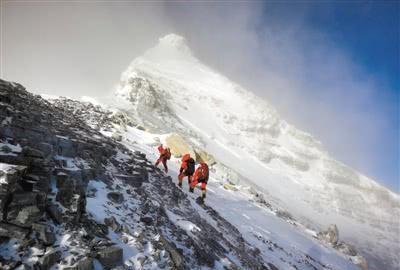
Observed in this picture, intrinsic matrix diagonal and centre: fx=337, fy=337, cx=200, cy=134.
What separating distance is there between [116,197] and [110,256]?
294cm

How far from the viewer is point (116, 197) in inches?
384

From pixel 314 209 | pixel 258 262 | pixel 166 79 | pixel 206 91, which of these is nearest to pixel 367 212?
pixel 314 209

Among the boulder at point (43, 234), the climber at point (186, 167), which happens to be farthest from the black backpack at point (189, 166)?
the boulder at point (43, 234)

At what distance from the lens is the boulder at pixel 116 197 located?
9.64m

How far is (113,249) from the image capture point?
7113mm

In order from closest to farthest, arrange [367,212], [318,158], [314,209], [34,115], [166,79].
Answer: [34,115] → [314,209] → [166,79] → [367,212] → [318,158]

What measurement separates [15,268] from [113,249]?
1919 millimetres

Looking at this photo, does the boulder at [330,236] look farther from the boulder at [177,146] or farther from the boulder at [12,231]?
the boulder at [12,231]

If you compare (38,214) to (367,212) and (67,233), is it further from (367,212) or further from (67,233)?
(367,212)

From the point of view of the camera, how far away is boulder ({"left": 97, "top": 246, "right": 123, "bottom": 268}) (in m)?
6.84

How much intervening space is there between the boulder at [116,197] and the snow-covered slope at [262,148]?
31131mm

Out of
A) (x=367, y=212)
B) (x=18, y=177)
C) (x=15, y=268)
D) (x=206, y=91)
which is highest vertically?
(x=206, y=91)

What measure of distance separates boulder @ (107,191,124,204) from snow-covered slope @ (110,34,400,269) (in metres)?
31.1

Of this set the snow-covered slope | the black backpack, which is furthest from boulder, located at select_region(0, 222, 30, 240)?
the snow-covered slope
